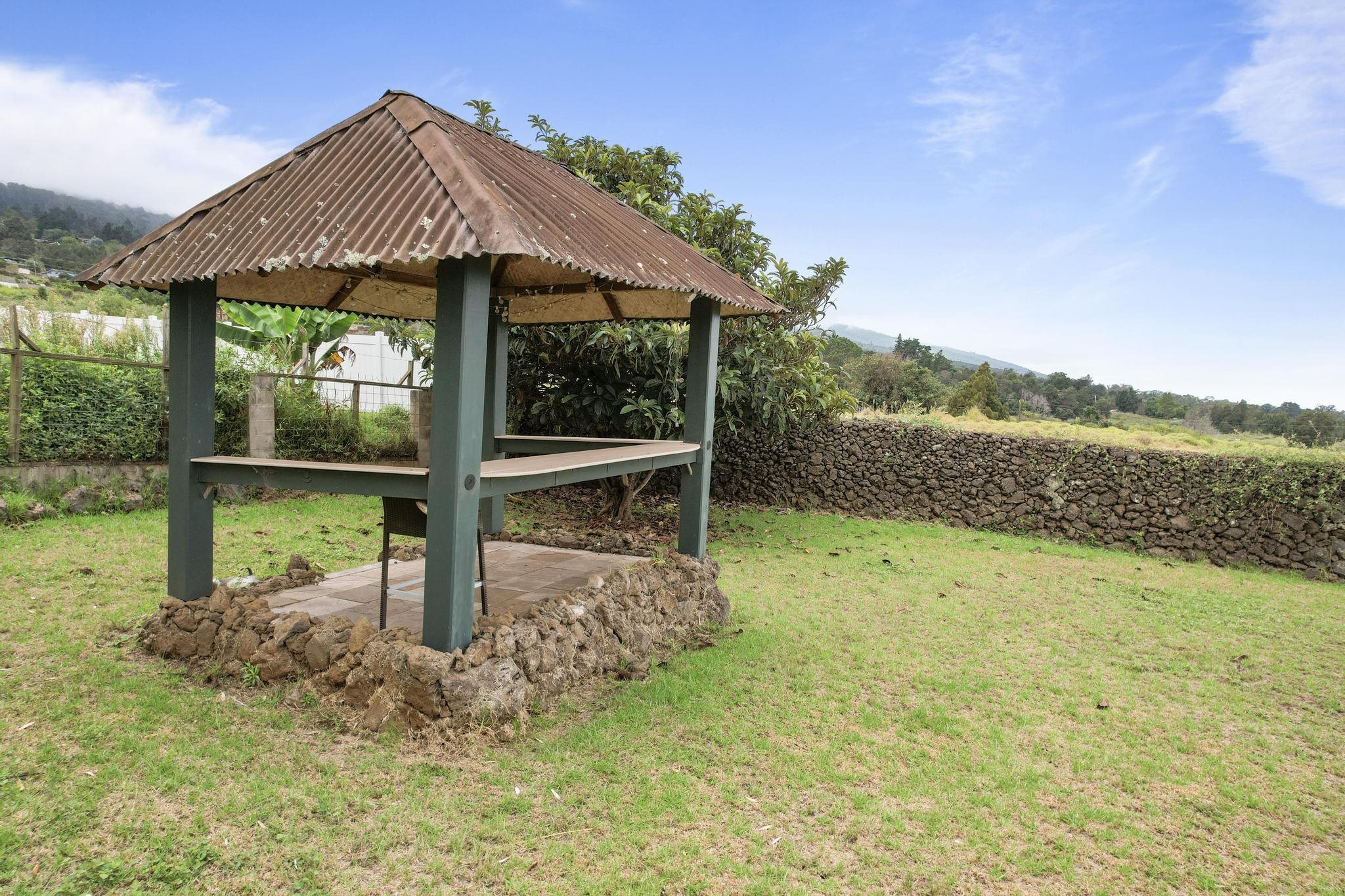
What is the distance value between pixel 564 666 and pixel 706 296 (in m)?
2.68

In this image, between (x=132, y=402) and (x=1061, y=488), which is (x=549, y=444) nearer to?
(x=132, y=402)

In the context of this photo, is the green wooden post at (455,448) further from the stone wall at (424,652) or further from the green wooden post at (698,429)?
the green wooden post at (698,429)

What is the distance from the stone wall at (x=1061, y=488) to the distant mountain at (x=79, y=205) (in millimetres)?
42870

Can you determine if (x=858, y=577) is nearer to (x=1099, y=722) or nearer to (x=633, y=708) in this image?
(x=1099, y=722)

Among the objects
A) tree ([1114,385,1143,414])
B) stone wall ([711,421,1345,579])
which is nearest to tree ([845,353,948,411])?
tree ([1114,385,1143,414])

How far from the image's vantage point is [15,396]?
26.8 feet

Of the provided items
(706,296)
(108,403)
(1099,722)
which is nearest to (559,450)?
(706,296)

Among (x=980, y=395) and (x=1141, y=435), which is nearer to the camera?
(x=1141, y=435)

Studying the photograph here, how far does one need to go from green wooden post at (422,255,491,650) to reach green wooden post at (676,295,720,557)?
268 cm

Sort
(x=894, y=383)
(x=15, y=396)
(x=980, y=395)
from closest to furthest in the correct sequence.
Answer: (x=15, y=396) < (x=980, y=395) < (x=894, y=383)

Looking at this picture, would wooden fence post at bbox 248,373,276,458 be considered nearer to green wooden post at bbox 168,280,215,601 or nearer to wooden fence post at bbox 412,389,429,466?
wooden fence post at bbox 412,389,429,466

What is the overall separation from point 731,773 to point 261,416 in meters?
8.83

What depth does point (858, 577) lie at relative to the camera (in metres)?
8.60

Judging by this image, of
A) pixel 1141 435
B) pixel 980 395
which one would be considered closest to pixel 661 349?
pixel 1141 435
